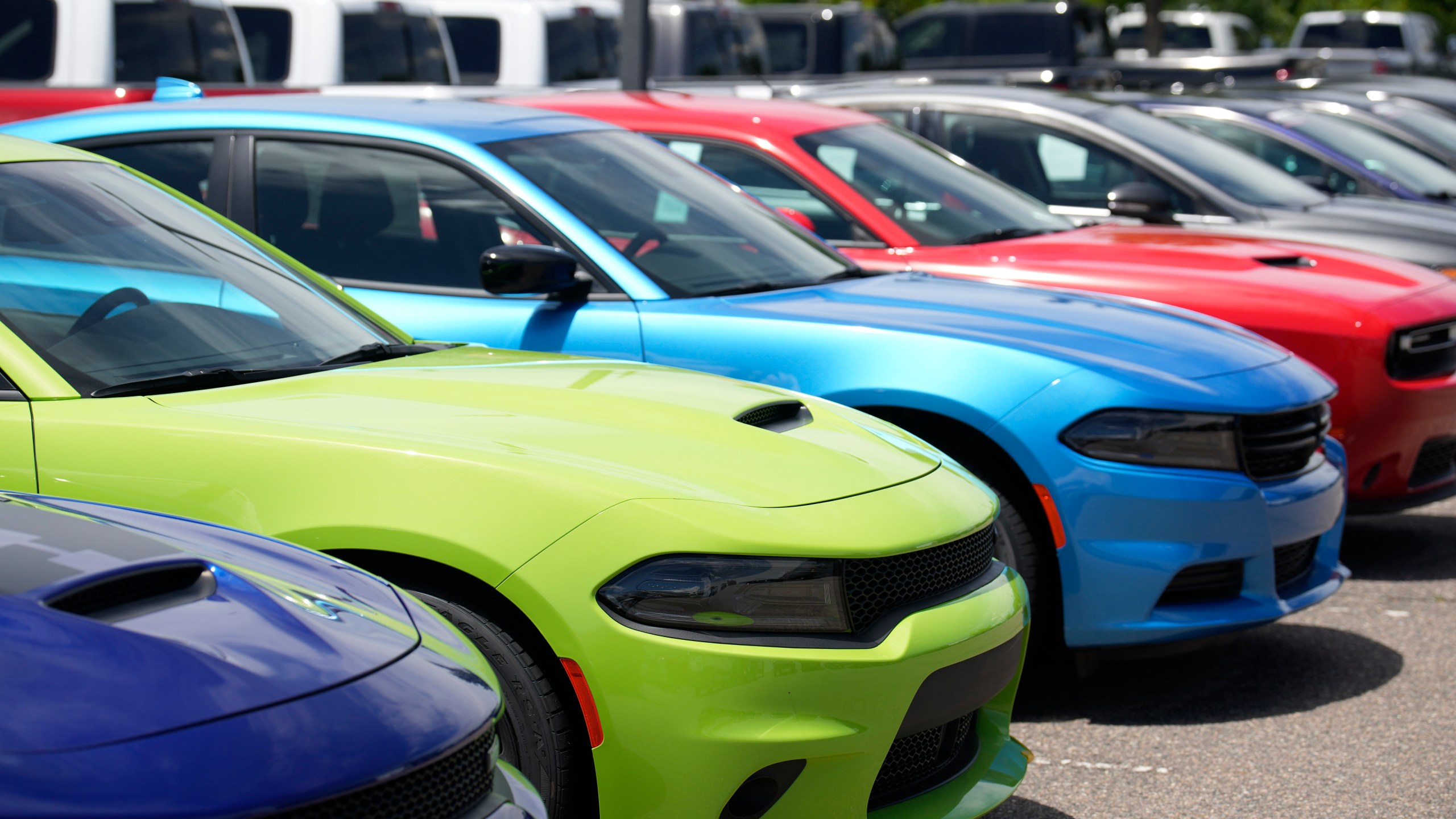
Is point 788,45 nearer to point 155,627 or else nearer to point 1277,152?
point 1277,152

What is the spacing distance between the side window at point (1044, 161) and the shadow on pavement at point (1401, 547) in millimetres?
1980

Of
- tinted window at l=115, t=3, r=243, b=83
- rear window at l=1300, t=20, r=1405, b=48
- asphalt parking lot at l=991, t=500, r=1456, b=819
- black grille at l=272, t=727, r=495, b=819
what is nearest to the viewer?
black grille at l=272, t=727, r=495, b=819

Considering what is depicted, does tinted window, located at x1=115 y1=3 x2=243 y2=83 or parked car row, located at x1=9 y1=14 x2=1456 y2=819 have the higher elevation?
tinted window, located at x1=115 y1=3 x2=243 y2=83

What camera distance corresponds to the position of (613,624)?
2637mm

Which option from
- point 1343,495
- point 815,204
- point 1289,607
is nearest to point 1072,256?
point 815,204

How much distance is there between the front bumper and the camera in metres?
2.61

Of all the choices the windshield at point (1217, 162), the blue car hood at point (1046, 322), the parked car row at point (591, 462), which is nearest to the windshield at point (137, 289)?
the parked car row at point (591, 462)

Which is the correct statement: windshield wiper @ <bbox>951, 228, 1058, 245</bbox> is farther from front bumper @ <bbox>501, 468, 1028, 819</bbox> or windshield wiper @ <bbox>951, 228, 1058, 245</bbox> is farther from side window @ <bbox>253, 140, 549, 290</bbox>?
front bumper @ <bbox>501, 468, 1028, 819</bbox>

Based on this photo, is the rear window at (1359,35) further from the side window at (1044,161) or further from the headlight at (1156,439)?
the headlight at (1156,439)

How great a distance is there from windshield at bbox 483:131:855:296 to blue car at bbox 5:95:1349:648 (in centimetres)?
1

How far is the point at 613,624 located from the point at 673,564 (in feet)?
0.48

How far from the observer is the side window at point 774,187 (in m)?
6.25

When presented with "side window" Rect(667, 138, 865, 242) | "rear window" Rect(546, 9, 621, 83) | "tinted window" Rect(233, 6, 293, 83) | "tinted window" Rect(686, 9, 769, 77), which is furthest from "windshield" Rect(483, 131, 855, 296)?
"tinted window" Rect(686, 9, 769, 77)

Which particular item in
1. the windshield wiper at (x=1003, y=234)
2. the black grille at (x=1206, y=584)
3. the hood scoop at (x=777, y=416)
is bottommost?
the black grille at (x=1206, y=584)
